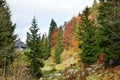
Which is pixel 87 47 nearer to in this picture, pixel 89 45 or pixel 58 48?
pixel 89 45

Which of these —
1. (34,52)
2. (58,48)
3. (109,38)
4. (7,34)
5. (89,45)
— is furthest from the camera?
(58,48)

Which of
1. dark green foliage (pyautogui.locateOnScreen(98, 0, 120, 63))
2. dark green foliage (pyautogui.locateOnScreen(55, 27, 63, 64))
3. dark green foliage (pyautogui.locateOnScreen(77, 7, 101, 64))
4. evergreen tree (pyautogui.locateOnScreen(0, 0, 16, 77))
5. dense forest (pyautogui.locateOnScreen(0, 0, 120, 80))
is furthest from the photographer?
dark green foliage (pyautogui.locateOnScreen(55, 27, 63, 64))

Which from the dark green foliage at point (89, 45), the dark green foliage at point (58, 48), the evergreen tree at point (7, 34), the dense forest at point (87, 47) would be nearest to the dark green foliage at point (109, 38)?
the dense forest at point (87, 47)

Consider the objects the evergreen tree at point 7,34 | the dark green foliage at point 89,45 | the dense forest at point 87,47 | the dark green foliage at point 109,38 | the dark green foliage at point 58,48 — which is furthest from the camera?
the dark green foliage at point 58,48

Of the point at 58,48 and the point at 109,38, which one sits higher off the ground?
the point at 58,48

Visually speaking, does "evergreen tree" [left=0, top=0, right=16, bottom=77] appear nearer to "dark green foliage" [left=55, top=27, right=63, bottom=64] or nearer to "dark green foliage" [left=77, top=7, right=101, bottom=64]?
"dark green foliage" [left=77, top=7, right=101, bottom=64]

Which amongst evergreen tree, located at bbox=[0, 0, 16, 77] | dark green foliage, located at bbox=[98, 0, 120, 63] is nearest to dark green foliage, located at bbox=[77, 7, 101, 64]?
dark green foliage, located at bbox=[98, 0, 120, 63]

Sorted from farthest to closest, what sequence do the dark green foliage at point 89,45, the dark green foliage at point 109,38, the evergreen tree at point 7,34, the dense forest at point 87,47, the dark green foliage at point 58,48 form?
1. the dark green foliage at point 58,48
2. the dark green foliage at point 89,45
3. the dark green foliage at point 109,38
4. the dense forest at point 87,47
5. the evergreen tree at point 7,34

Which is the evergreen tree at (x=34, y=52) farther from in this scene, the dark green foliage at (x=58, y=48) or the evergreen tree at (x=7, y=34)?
the dark green foliage at (x=58, y=48)

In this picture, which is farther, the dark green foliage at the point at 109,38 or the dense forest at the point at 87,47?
the dark green foliage at the point at 109,38

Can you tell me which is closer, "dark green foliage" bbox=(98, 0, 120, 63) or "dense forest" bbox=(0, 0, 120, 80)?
"dense forest" bbox=(0, 0, 120, 80)

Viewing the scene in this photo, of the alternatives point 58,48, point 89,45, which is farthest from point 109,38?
point 58,48

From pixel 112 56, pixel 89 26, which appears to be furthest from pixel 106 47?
Answer: pixel 89 26

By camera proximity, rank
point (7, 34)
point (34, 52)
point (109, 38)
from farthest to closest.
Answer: point (34, 52), point (109, 38), point (7, 34)
